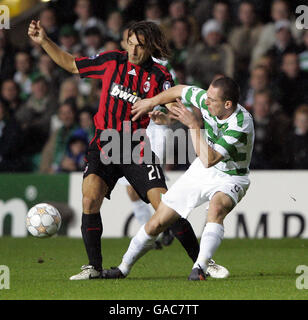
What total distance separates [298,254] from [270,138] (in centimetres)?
270

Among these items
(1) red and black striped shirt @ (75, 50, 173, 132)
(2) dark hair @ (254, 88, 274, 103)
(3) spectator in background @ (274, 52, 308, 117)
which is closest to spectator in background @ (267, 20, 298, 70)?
(3) spectator in background @ (274, 52, 308, 117)

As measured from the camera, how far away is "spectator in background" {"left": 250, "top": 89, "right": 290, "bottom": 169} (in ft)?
36.8

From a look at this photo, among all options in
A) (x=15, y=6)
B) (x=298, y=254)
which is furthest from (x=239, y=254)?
(x=15, y=6)

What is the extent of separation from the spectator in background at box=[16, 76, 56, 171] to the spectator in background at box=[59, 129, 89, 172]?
26.7 inches

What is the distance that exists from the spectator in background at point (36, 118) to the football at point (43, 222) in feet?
17.0

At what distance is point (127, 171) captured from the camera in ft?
22.5

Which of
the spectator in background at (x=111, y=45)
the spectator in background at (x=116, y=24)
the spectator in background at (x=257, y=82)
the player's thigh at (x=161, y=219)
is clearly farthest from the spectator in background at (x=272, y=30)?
the player's thigh at (x=161, y=219)

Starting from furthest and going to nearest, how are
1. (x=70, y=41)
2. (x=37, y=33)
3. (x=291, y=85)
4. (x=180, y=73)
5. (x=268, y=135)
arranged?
1. (x=70, y=41)
2. (x=180, y=73)
3. (x=291, y=85)
4. (x=268, y=135)
5. (x=37, y=33)

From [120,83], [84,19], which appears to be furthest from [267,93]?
[120,83]

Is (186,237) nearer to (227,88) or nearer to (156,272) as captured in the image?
(156,272)

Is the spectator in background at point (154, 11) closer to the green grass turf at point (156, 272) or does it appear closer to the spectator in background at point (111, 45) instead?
the spectator in background at point (111, 45)

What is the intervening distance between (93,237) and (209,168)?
1.08 m

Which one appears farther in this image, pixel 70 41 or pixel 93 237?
pixel 70 41

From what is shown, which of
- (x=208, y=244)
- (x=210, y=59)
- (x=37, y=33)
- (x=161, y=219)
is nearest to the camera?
(x=208, y=244)
